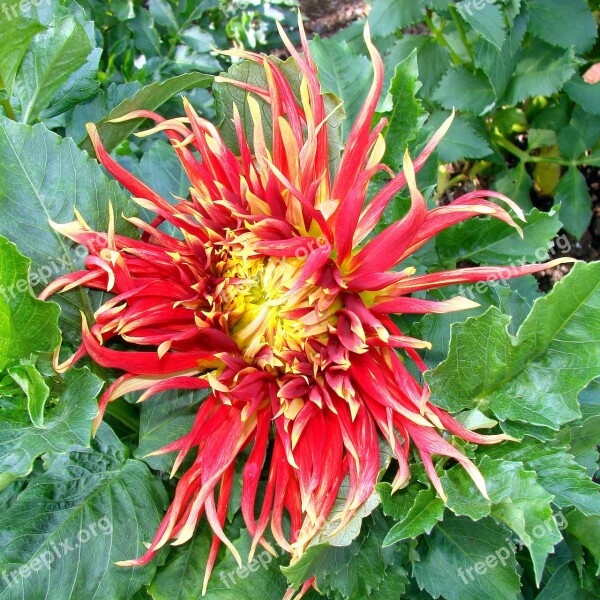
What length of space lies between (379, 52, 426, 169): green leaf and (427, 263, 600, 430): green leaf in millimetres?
332

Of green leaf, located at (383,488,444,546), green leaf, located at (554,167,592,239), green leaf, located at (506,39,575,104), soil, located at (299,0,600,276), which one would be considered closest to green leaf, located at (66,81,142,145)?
green leaf, located at (383,488,444,546)

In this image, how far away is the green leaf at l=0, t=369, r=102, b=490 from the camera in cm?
76

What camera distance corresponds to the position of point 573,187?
181 cm

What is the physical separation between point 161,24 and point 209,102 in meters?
0.21

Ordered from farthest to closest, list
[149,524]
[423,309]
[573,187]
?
[573,187]
[149,524]
[423,309]

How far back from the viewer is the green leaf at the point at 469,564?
0.91 metres

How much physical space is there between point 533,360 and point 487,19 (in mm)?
820

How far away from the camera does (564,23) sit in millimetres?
1604

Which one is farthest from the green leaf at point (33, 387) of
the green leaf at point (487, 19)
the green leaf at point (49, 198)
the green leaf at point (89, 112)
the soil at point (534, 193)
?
the soil at point (534, 193)

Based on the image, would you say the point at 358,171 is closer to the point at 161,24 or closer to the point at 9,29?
the point at 9,29

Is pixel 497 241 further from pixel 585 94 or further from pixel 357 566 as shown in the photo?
pixel 585 94

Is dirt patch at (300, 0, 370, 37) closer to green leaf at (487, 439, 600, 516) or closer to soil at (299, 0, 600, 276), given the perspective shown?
soil at (299, 0, 600, 276)

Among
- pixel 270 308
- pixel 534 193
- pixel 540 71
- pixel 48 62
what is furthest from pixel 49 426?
pixel 534 193

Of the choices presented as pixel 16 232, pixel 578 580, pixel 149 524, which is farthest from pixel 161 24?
pixel 578 580
